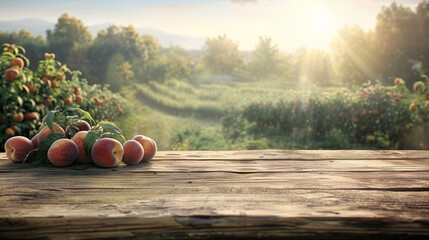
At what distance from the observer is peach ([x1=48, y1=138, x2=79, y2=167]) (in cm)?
163

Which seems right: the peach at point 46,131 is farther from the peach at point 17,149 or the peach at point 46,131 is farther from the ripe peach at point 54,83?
the ripe peach at point 54,83

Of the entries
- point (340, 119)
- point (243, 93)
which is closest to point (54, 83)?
point (340, 119)

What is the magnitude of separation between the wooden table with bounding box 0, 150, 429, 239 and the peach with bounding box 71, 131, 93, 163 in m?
0.05

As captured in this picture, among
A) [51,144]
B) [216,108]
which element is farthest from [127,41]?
[51,144]

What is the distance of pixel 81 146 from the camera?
1703 millimetres

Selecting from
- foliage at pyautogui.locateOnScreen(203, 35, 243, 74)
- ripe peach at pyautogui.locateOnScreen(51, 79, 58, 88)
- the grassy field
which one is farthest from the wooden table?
foliage at pyautogui.locateOnScreen(203, 35, 243, 74)

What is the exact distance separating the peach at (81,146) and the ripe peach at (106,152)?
67mm

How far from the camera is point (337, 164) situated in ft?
5.69

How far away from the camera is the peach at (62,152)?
5.35ft

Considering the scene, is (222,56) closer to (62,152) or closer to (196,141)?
(196,141)

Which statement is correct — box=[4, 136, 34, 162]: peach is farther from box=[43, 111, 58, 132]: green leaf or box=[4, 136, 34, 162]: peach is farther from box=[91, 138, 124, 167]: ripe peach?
box=[91, 138, 124, 167]: ripe peach

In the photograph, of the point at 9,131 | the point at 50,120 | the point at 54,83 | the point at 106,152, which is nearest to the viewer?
the point at 106,152

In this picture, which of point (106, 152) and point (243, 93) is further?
point (243, 93)

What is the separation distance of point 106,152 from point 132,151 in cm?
11
